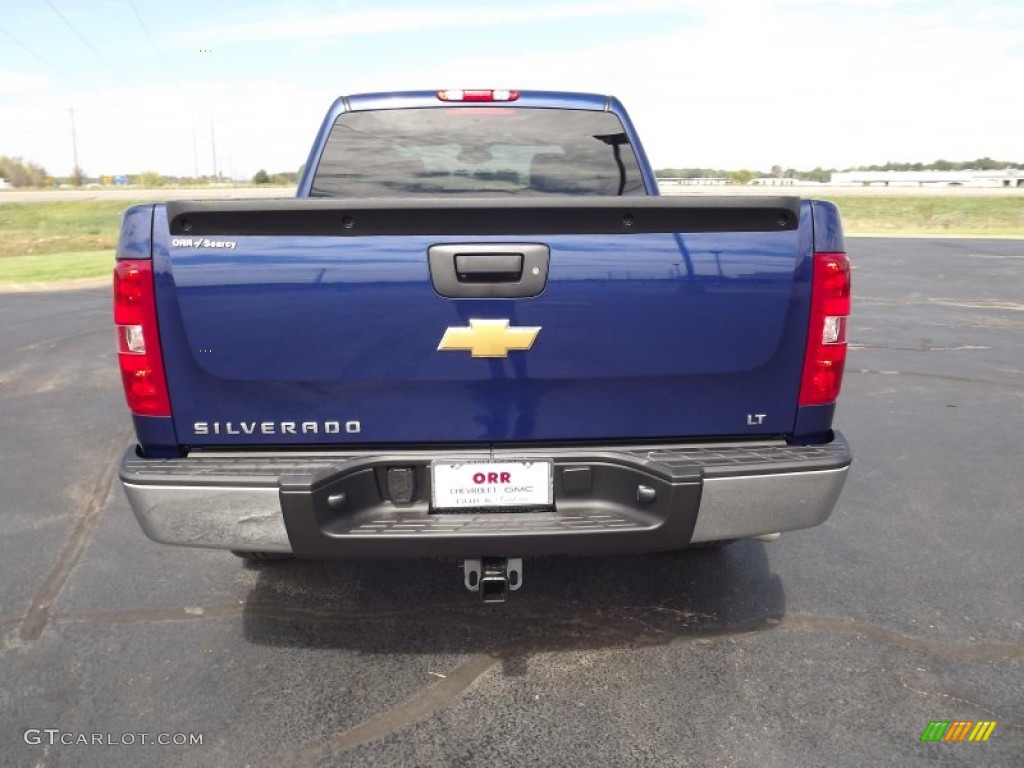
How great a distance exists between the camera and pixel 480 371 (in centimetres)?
246

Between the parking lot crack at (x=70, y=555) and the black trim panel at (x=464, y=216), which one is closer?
the black trim panel at (x=464, y=216)

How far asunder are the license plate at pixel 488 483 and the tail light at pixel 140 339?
91 cm

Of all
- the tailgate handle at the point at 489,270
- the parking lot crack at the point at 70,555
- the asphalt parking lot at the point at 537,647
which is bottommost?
the parking lot crack at the point at 70,555

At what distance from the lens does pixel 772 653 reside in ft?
9.63

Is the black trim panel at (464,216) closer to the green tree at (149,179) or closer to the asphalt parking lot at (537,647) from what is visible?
the asphalt parking lot at (537,647)

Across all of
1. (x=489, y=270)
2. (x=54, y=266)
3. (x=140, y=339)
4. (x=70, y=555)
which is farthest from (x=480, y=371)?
(x=54, y=266)

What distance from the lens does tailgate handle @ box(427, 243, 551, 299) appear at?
7.82ft

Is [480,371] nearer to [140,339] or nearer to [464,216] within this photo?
[464,216]

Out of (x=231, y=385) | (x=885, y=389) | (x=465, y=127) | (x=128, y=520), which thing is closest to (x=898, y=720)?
(x=231, y=385)

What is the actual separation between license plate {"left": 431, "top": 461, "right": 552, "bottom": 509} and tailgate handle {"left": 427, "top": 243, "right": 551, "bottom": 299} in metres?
0.54

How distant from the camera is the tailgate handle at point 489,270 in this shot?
2385 millimetres

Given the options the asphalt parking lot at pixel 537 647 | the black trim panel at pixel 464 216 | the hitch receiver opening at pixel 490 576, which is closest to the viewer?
the black trim panel at pixel 464 216

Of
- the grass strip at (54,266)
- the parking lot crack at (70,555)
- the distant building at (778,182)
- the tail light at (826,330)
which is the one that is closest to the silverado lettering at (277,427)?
the parking lot crack at (70,555)

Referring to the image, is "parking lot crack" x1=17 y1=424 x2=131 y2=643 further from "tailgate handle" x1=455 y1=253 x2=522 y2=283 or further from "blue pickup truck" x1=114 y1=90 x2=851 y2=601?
"tailgate handle" x1=455 y1=253 x2=522 y2=283
